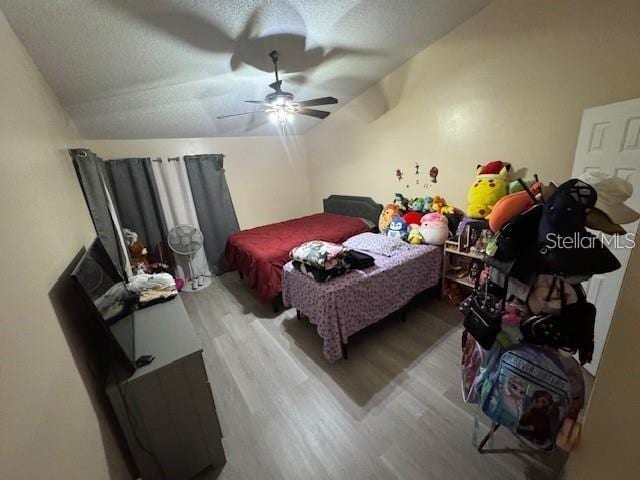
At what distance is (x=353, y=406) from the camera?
174 cm

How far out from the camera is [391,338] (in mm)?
2330

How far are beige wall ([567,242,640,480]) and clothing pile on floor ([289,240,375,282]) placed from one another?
59.3 inches

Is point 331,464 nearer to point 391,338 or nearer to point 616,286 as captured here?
point 391,338

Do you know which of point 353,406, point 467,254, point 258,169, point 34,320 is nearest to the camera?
point 34,320

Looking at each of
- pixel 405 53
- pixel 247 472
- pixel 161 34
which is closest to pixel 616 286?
pixel 247 472

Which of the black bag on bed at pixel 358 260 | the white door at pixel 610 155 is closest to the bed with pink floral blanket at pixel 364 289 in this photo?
the black bag on bed at pixel 358 260

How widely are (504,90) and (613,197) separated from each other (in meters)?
1.83

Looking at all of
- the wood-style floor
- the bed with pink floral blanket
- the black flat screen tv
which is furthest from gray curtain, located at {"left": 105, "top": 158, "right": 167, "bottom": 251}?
the bed with pink floral blanket

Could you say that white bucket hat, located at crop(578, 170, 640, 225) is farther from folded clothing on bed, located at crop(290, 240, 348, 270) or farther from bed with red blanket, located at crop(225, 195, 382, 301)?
bed with red blanket, located at crop(225, 195, 382, 301)

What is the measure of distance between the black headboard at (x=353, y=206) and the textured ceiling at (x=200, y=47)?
156 cm

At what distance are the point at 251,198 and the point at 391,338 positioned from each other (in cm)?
327

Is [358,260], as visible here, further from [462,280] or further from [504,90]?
[504,90]

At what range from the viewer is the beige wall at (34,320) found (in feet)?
2.17

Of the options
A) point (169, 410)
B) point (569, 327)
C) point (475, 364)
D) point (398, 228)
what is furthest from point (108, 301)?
point (398, 228)
